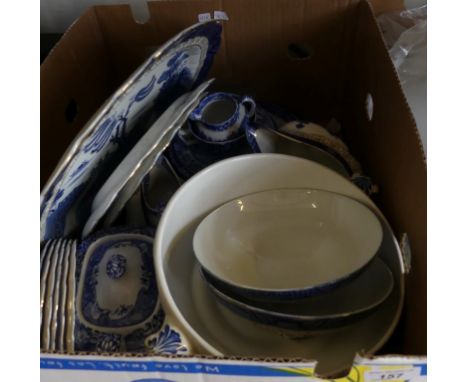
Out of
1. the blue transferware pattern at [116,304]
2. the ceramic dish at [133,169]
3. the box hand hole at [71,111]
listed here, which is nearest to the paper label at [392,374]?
the blue transferware pattern at [116,304]

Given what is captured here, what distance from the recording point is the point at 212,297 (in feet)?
2.16

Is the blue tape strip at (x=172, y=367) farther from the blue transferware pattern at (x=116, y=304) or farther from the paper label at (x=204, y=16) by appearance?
the paper label at (x=204, y=16)

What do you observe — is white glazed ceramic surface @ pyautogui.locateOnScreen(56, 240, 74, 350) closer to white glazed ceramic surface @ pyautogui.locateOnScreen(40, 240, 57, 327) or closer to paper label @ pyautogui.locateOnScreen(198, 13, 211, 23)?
white glazed ceramic surface @ pyautogui.locateOnScreen(40, 240, 57, 327)

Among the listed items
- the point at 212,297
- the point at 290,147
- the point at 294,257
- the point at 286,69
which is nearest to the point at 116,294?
the point at 212,297

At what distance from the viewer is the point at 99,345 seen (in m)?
0.52

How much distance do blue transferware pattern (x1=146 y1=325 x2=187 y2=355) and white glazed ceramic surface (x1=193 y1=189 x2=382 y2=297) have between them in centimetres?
13

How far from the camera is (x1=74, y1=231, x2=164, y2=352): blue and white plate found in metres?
0.53

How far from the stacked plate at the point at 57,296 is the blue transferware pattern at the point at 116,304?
0.01 meters

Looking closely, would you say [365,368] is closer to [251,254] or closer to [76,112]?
[251,254]

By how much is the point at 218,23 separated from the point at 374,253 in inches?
14.3

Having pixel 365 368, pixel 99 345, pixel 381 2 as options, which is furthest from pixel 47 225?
pixel 381 2

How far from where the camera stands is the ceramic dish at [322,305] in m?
0.54

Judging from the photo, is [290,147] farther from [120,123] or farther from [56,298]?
[56,298]

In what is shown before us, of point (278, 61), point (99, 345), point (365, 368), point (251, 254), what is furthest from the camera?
point (278, 61)
